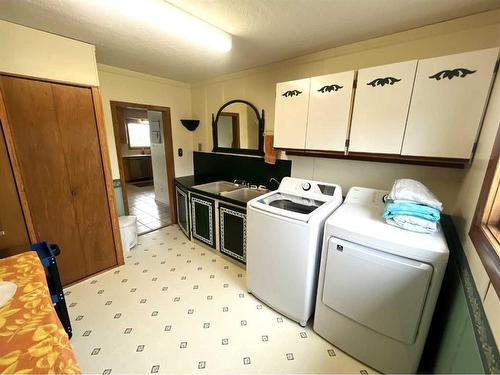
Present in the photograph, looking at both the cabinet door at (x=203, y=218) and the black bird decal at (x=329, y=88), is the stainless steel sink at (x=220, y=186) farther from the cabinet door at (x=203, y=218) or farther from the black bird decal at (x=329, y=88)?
the black bird decal at (x=329, y=88)

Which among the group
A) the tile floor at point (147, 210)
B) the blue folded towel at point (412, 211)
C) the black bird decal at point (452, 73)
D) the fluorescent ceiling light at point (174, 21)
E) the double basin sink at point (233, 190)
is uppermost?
the fluorescent ceiling light at point (174, 21)

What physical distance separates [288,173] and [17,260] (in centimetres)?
233

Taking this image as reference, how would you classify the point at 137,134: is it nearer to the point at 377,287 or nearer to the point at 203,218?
the point at 203,218

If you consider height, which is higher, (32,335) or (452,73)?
(452,73)

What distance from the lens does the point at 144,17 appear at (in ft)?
4.78

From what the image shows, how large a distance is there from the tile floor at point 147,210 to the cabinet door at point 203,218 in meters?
1.04

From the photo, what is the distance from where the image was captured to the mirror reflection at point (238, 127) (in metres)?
2.81

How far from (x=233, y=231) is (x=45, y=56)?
2291mm

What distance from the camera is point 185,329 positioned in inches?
68.4

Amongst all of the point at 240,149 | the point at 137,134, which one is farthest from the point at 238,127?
the point at 137,134

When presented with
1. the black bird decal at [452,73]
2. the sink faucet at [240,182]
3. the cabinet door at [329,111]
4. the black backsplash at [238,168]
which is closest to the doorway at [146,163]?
the black backsplash at [238,168]

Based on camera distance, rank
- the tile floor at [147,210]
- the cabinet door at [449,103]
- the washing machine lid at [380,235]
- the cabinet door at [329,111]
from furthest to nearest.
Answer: the tile floor at [147,210] → the cabinet door at [329,111] → the cabinet door at [449,103] → the washing machine lid at [380,235]

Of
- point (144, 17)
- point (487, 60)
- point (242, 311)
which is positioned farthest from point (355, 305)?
point (144, 17)

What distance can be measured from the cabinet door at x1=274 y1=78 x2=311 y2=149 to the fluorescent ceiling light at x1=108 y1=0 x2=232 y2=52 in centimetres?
66
